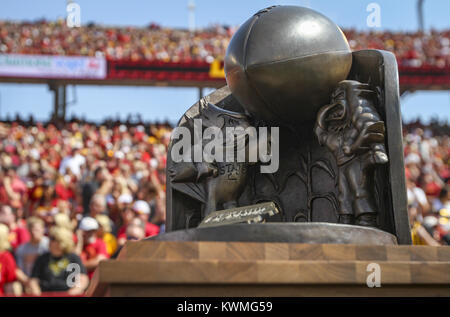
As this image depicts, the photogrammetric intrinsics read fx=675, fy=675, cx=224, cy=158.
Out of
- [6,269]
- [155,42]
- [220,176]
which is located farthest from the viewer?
[155,42]

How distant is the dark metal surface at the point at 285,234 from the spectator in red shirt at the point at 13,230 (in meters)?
4.46

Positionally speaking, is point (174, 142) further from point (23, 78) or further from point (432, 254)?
point (23, 78)

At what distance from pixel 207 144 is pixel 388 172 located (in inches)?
43.3

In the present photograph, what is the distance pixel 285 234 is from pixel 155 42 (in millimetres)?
26970

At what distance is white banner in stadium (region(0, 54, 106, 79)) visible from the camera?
24078 mm

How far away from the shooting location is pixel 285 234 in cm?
311

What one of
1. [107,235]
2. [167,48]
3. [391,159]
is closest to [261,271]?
[391,159]

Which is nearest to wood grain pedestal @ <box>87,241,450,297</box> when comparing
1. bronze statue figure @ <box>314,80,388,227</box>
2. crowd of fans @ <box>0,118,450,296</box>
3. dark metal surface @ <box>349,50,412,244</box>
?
dark metal surface @ <box>349,50,412,244</box>

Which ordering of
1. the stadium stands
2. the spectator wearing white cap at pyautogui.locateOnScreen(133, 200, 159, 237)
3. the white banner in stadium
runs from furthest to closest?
the stadium stands
the white banner in stadium
the spectator wearing white cap at pyautogui.locateOnScreen(133, 200, 159, 237)

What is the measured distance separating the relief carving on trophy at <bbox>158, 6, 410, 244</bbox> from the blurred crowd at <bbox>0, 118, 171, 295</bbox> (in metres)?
2.29

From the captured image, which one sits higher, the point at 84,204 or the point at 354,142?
the point at 354,142

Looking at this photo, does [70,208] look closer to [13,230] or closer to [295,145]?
[13,230]

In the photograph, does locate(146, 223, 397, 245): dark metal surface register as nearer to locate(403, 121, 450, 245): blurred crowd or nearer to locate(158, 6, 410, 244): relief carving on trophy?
locate(158, 6, 410, 244): relief carving on trophy

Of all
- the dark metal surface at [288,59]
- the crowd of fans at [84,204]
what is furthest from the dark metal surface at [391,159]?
the crowd of fans at [84,204]
